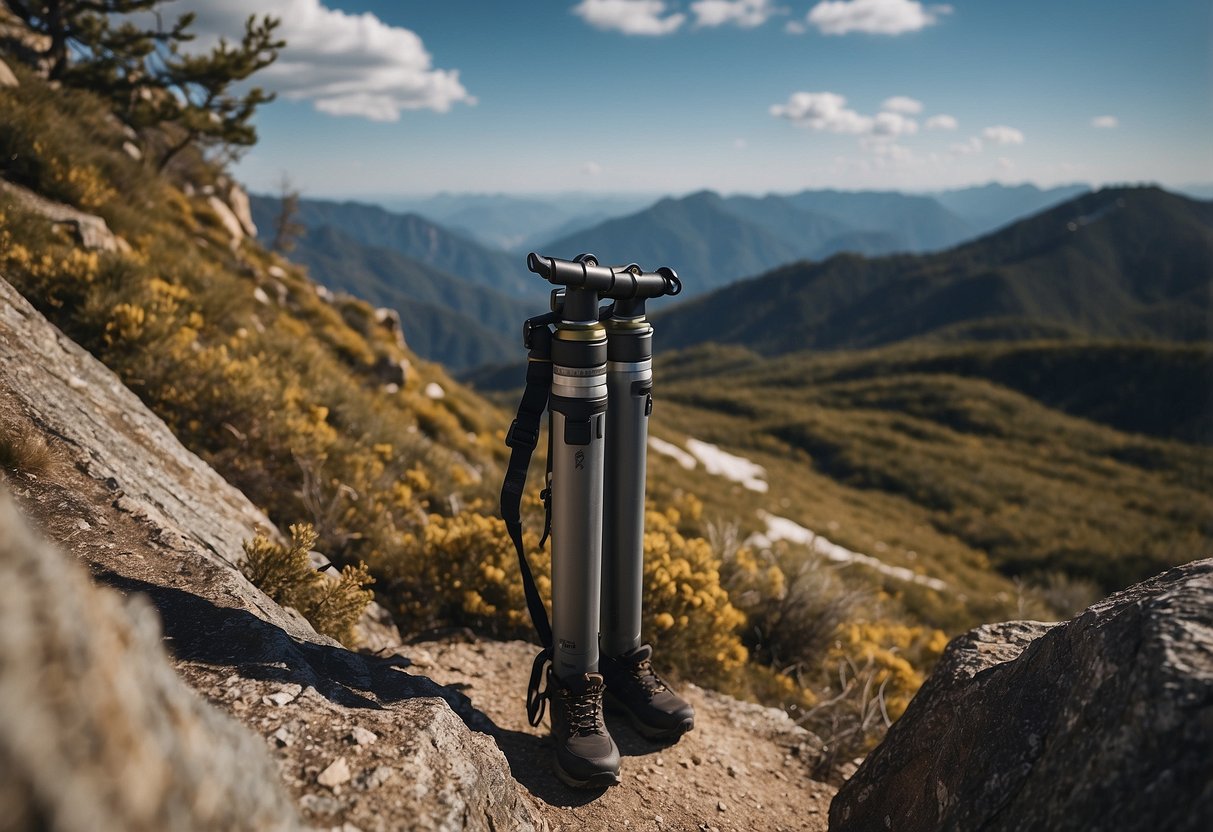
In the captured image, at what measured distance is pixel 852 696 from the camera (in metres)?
5.38

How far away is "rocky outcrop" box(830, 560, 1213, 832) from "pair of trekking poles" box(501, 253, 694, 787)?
1.29 m

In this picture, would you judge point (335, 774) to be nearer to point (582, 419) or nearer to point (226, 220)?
point (582, 419)

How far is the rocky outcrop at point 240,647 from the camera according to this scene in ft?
6.55

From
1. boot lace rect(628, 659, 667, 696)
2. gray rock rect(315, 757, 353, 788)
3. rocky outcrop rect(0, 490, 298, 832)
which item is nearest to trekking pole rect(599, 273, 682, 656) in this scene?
boot lace rect(628, 659, 667, 696)

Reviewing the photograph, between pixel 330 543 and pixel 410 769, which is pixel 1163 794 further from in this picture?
pixel 330 543

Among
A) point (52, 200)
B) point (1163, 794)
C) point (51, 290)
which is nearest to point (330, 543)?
point (51, 290)

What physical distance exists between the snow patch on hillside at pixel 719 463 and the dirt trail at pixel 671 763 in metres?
19.5

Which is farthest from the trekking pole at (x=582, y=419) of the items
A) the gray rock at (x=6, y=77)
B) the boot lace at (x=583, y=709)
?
the gray rock at (x=6, y=77)

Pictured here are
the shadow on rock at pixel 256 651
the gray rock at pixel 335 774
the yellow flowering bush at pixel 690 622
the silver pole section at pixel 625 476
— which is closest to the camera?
the gray rock at pixel 335 774

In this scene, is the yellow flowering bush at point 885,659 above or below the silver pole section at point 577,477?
below

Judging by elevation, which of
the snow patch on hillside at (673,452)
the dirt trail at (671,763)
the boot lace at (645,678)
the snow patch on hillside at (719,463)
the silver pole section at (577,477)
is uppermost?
the silver pole section at (577,477)

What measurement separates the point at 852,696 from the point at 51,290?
7.08 m

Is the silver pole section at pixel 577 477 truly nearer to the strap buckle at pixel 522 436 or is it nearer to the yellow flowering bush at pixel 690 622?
the strap buckle at pixel 522 436

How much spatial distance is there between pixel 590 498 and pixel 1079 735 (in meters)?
2.07
